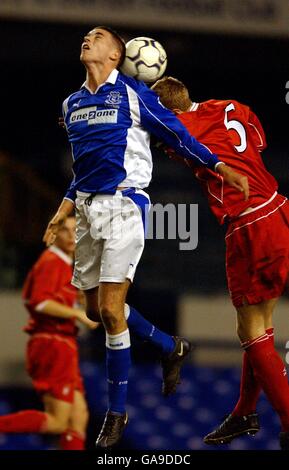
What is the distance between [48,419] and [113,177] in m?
3.31

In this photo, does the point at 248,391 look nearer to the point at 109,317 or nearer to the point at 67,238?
the point at 109,317

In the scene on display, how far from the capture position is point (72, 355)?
724 cm

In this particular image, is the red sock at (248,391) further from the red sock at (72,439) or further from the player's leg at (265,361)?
the red sock at (72,439)

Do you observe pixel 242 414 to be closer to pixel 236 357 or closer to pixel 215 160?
pixel 215 160

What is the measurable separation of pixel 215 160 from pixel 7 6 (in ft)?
19.2

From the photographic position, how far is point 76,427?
24.0 feet

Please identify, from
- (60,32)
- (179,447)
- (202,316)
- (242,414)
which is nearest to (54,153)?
(60,32)

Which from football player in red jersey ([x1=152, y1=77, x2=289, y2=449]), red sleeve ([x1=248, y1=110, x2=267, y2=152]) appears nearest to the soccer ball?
football player in red jersey ([x1=152, y1=77, x2=289, y2=449])

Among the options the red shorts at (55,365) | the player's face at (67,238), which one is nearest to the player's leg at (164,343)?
the player's face at (67,238)

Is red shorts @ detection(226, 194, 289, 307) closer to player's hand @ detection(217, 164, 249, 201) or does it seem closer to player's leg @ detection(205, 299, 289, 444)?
player's leg @ detection(205, 299, 289, 444)

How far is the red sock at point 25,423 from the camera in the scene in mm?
7180

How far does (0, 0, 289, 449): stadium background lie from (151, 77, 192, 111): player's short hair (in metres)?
4.98

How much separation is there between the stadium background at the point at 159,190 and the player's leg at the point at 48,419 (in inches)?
65.7

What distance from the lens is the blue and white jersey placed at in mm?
4285
